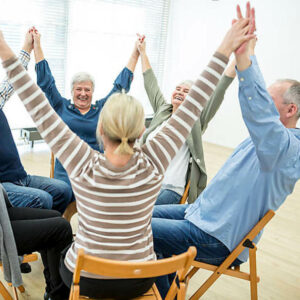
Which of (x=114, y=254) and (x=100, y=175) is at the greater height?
(x=100, y=175)

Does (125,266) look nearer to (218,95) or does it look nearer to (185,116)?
(185,116)

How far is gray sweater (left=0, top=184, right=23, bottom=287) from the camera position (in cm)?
159

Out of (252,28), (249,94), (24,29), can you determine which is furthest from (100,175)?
(24,29)

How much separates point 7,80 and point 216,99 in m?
1.29

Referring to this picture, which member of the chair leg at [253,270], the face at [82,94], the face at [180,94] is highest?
the face at [180,94]

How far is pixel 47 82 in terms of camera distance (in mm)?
2561

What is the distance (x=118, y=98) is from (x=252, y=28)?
54 cm

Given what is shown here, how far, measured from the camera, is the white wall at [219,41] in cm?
507

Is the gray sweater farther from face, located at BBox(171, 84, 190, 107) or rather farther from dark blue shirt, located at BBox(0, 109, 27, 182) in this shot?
face, located at BBox(171, 84, 190, 107)

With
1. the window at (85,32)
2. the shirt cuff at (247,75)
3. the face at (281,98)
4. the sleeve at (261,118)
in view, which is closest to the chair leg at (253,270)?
the sleeve at (261,118)

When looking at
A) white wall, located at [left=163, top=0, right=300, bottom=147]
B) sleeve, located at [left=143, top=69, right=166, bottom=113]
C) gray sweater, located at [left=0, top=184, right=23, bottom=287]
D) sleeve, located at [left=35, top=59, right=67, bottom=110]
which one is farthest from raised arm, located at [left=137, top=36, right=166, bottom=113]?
white wall, located at [left=163, top=0, right=300, bottom=147]

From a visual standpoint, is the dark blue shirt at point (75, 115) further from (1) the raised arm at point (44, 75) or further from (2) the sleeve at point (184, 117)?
(2) the sleeve at point (184, 117)

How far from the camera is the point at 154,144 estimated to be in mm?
1341

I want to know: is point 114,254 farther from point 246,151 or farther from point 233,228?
point 246,151
